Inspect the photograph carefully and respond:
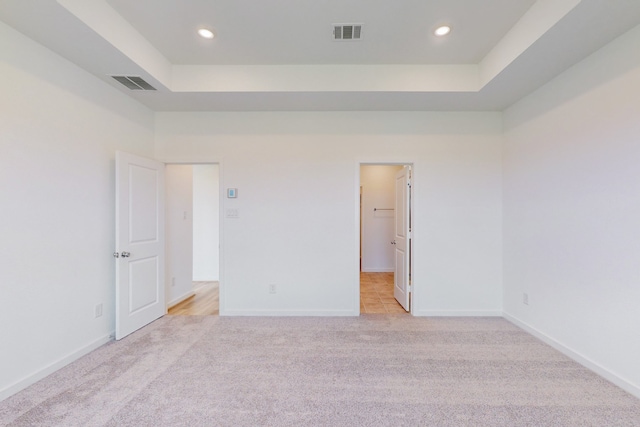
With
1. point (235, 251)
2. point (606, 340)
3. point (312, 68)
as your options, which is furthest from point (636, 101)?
point (235, 251)

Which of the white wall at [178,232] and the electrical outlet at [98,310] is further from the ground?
the white wall at [178,232]

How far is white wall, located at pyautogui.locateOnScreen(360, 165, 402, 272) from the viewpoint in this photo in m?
6.73

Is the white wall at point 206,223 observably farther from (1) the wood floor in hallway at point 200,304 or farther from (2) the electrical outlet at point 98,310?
(2) the electrical outlet at point 98,310

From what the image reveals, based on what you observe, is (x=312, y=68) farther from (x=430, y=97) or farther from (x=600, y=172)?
(x=600, y=172)

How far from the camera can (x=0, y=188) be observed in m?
1.92

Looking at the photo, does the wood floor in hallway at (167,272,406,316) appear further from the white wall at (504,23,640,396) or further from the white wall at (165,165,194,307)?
the white wall at (504,23,640,396)

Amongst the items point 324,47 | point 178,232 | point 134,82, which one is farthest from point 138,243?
point 324,47

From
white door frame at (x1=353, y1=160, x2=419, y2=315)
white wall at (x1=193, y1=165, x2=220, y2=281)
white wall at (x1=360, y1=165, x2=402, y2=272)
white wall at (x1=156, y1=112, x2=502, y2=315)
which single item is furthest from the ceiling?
white wall at (x1=360, y1=165, x2=402, y2=272)

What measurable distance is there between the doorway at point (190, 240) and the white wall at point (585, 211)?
390 cm

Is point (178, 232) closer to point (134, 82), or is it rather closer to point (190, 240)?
point (190, 240)

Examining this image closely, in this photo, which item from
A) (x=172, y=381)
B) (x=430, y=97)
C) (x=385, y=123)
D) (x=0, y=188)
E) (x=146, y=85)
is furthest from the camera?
(x=385, y=123)

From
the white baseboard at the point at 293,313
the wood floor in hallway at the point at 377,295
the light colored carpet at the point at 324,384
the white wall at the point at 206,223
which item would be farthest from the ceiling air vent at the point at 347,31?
the white wall at the point at 206,223

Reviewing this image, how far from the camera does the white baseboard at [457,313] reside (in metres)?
3.48

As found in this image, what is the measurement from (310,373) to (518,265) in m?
2.70
